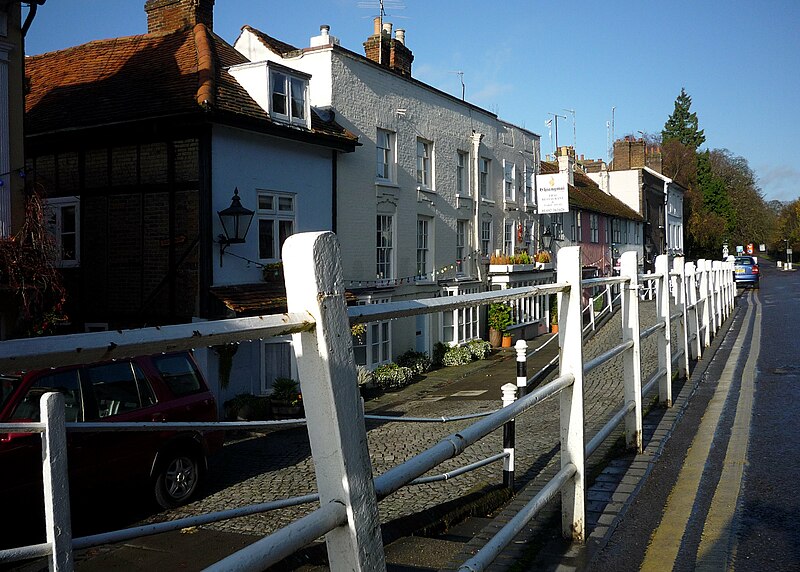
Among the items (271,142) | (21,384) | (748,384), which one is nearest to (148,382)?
(21,384)

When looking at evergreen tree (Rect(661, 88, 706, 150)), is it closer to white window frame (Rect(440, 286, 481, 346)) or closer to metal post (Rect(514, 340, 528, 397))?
white window frame (Rect(440, 286, 481, 346))

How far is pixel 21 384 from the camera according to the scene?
7.29 m

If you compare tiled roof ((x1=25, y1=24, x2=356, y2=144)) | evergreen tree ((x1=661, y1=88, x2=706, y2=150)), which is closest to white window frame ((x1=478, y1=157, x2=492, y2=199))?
tiled roof ((x1=25, y1=24, x2=356, y2=144))

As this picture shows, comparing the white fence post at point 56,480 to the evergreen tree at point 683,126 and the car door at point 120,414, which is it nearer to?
the car door at point 120,414

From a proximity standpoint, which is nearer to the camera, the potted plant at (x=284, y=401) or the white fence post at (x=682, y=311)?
the white fence post at (x=682, y=311)

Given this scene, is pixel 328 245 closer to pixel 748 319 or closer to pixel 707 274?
pixel 707 274

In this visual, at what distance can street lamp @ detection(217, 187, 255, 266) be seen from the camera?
49.6ft

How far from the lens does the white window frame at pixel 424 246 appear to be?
77.4 feet

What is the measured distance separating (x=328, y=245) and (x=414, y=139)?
2134 centimetres

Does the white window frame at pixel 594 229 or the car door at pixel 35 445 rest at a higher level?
the white window frame at pixel 594 229

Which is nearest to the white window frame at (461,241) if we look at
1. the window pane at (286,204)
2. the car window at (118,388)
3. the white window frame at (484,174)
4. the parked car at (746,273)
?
the white window frame at (484,174)

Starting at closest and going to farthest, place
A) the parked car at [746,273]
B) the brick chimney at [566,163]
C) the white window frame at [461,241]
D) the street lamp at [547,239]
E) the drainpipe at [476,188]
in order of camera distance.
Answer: the white window frame at [461,241] → the drainpipe at [476,188] → the street lamp at [547,239] → the brick chimney at [566,163] → the parked car at [746,273]

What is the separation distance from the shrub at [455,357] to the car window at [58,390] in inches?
657

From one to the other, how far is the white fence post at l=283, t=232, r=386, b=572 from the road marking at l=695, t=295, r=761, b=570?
274cm
